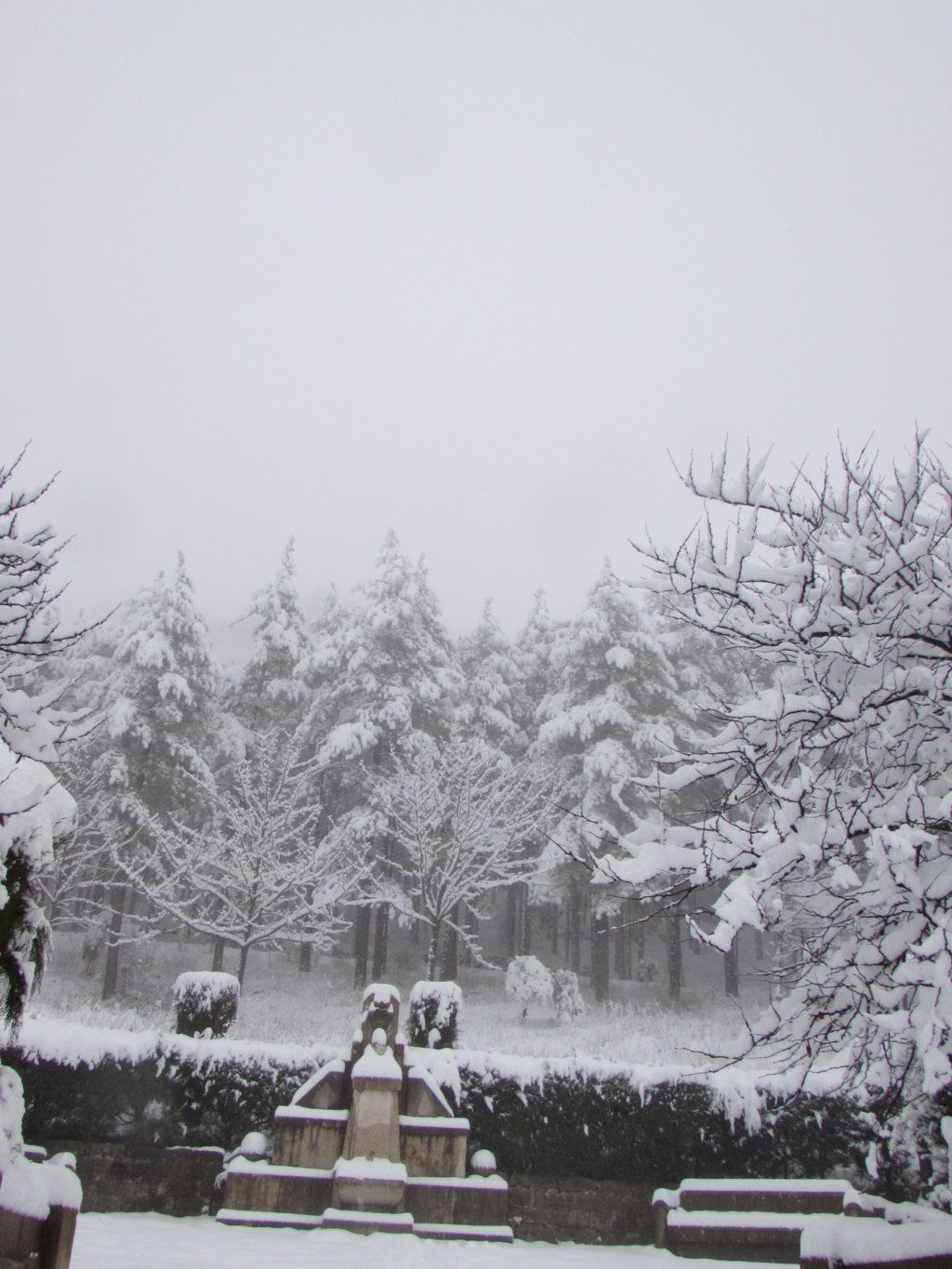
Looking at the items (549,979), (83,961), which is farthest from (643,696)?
(83,961)

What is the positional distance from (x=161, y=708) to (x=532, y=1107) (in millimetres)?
17279

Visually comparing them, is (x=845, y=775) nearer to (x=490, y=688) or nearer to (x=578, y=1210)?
(x=578, y=1210)

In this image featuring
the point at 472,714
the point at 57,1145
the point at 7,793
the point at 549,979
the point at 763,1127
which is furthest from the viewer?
the point at 472,714

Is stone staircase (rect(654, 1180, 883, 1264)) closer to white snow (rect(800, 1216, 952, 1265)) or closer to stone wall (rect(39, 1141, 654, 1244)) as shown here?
stone wall (rect(39, 1141, 654, 1244))

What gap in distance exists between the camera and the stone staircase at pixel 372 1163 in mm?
9375

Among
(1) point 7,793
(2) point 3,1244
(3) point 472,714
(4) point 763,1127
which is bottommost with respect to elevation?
(4) point 763,1127

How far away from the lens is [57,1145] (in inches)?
380

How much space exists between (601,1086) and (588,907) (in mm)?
17402

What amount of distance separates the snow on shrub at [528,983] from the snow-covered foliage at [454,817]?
49.6 inches

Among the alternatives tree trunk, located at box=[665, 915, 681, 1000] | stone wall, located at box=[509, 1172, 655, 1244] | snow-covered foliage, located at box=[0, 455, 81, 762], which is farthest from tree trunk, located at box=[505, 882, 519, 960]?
snow-covered foliage, located at box=[0, 455, 81, 762]

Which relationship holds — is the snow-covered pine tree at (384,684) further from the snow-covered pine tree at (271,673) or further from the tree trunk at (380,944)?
the snow-covered pine tree at (271,673)

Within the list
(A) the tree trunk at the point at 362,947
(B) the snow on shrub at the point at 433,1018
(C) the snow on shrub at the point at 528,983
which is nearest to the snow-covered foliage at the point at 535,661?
(A) the tree trunk at the point at 362,947

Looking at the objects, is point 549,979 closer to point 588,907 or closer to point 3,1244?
point 588,907

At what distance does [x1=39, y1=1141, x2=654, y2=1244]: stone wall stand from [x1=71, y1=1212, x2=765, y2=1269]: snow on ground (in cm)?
29
